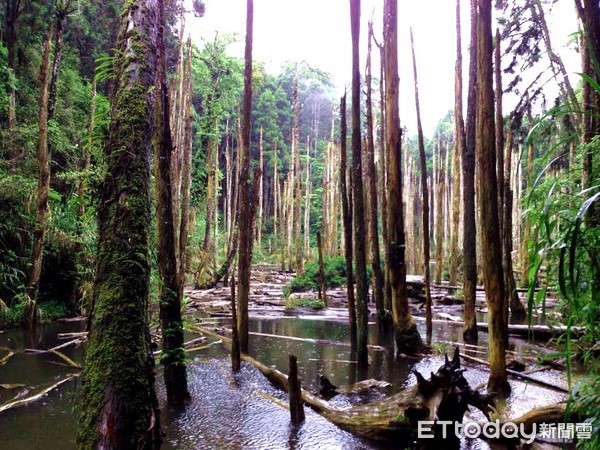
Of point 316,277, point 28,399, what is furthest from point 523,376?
point 316,277

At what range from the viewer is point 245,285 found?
8352 millimetres

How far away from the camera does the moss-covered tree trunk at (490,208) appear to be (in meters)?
5.33

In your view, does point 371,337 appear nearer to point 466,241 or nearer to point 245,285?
point 466,241

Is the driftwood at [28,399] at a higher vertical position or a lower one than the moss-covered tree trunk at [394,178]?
lower

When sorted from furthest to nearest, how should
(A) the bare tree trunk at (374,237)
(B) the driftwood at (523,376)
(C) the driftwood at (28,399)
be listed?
(A) the bare tree trunk at (374,237)
(B) the driftwood at (523,376)
(C) the driftwood at (28,399)

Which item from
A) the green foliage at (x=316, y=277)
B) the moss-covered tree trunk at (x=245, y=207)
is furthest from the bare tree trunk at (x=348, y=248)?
the green foliage at (x=316, y=277)

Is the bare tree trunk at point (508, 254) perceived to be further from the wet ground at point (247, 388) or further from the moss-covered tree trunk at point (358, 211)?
the moss-covered tree trunk at point (358, 211)

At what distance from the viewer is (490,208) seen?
17.6 feet

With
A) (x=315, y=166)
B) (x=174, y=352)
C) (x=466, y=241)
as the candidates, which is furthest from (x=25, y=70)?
(x=315, y=166)

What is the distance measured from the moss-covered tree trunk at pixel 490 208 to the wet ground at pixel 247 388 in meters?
0.73

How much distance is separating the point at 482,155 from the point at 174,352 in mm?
5010

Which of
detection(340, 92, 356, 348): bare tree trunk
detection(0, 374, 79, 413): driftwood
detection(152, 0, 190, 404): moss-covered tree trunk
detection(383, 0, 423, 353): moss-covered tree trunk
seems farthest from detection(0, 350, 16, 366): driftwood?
detection(383, 0, 423, 353): moss-covered tree trunk

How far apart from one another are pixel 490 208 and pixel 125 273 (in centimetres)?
468

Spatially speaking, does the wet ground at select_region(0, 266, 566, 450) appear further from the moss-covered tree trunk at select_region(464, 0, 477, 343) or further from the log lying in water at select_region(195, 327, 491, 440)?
the moss-covered tree trunk at select_region(464, 0, 477, 343)
